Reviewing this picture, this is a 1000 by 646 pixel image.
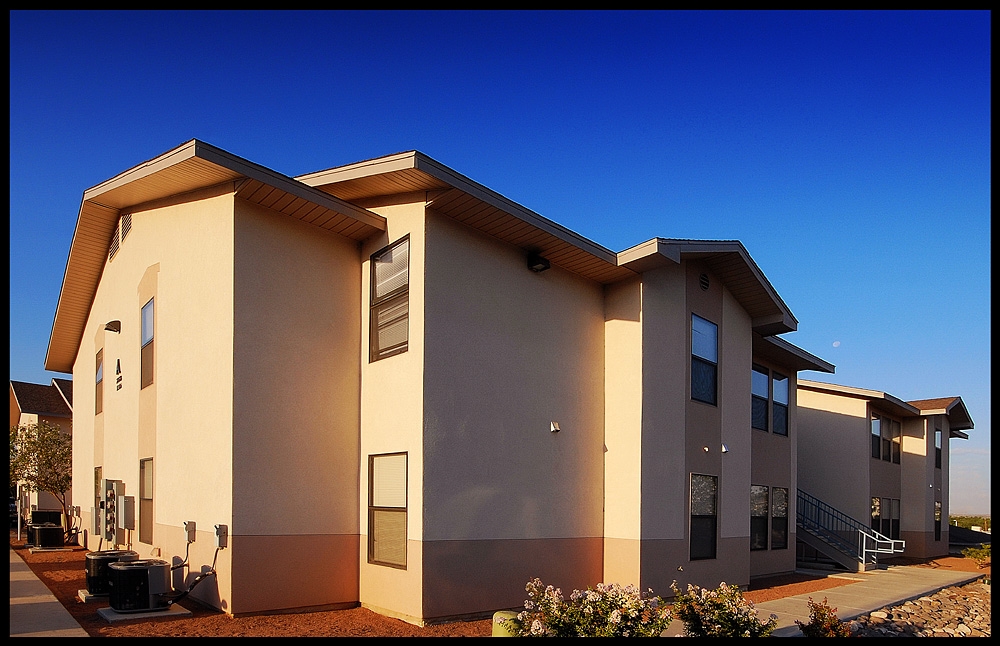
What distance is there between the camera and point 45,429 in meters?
24.3

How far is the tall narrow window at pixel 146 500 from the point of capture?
13161 mm

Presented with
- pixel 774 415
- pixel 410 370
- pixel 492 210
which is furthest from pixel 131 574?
pixel 774 415

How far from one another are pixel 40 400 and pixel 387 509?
2839 cm

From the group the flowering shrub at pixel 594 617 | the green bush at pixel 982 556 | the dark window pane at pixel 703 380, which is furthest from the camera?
the green bush at pixel 982 556

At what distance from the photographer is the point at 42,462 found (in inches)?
910

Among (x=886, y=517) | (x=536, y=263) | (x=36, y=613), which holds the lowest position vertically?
(x=886, y=517)

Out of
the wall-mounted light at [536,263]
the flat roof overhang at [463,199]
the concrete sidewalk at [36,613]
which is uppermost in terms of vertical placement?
the flat roof overhang at [463,199]

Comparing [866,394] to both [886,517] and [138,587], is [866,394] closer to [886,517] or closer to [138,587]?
[886,517]

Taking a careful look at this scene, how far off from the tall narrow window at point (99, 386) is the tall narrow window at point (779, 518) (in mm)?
15744

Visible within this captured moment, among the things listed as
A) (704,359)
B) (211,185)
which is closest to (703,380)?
(704,359)

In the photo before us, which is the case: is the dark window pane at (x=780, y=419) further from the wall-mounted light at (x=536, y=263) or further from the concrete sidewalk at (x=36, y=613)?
the concrete sidewalk at (x=36, y=613)

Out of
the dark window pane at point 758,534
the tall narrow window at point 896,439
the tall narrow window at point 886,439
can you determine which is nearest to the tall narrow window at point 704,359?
the dark window pane at point 758,534

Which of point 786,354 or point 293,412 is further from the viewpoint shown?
point 786,354

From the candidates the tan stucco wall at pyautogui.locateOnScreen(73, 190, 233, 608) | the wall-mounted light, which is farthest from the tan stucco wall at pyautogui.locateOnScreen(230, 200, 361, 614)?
the wall-mounted light
